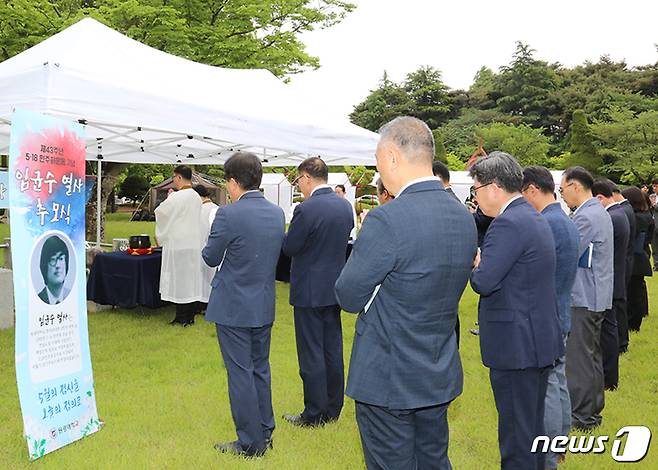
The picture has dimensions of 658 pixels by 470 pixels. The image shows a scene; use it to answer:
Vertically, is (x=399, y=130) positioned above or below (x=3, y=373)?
above

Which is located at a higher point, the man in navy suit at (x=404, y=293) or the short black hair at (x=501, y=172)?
the short black hair at (x=501, y=172)

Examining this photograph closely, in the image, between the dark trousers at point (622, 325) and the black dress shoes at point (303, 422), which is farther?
the dark trousers at point (622, 325)

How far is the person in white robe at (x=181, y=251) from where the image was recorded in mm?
6535

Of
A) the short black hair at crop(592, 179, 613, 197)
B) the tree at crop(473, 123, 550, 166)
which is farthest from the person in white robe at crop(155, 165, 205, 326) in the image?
the tree at crop(473, 123, 550, 166)

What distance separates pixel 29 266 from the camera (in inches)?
123

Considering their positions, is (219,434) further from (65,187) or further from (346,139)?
(346,139)

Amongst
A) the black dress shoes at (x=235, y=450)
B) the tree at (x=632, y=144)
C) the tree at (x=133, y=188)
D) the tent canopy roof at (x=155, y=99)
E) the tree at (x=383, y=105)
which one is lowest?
the black dress shoes at (x=235, y=450)

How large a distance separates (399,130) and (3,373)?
4150mm

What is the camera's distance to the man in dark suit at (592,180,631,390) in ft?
14.1

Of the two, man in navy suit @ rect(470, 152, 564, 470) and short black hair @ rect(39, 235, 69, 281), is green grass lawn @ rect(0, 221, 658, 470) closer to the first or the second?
man in navy suit @ rect(470, 152, 564, 470)

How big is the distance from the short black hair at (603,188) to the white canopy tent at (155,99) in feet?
8.90

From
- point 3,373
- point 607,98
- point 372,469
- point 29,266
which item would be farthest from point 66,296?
point 607,98

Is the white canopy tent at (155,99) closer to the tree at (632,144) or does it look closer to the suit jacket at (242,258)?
the suit jacket at (242,258)

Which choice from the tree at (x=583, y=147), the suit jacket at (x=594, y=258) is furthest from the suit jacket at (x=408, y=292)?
the tree at (x=583, y=147)
